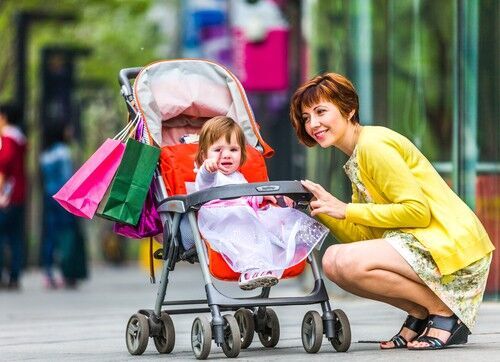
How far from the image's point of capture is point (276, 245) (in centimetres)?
748

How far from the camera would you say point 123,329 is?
1046cm

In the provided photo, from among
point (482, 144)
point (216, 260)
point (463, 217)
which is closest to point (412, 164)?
point (463, 217)

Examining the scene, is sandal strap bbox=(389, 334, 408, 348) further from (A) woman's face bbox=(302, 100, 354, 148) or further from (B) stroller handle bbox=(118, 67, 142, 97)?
(B) stroller handle bbox=(118, 67, 142, 97)

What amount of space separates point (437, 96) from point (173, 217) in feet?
19.0

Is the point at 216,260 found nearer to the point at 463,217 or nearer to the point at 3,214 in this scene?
the point at 463,217

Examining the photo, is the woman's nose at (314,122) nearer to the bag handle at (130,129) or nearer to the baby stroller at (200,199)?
the baby stroller at (200,199)

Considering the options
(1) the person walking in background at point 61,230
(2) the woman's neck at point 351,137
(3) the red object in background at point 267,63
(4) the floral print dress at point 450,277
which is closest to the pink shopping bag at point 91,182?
(2) the woman's neck at point 351,137

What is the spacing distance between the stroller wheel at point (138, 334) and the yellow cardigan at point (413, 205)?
123 centimetres

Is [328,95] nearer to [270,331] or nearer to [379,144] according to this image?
[379,144]

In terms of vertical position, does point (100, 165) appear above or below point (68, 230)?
above

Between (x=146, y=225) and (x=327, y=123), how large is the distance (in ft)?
4.06

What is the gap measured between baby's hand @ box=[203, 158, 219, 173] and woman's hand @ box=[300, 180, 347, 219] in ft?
1.64

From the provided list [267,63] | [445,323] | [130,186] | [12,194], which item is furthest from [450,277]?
[267,63]

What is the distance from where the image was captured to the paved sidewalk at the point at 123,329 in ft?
24.3
